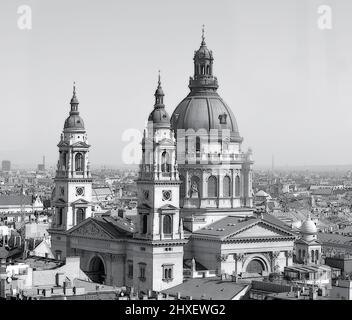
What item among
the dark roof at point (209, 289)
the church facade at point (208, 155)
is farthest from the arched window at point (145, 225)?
the church facade at point (208, 155)

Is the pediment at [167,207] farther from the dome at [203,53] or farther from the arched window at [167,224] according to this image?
the dome at [203,53]

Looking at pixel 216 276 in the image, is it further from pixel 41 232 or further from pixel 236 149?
pixel 41 232

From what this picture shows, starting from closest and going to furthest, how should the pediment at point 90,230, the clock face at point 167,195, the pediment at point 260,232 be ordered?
the clock face at point 167,195
the pediment at point 260,232
the pediment at point 90,230

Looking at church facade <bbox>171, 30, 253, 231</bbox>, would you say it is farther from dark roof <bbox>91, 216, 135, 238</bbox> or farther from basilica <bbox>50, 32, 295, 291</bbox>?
A: dark roof <bbox>91, 216, 135, 238</bbox>

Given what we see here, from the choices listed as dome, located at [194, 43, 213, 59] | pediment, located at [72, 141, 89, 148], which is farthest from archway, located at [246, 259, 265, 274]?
dome, located at [194, 43, 213, 59]

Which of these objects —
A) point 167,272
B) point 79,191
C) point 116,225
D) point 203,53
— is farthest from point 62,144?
point 167,272
